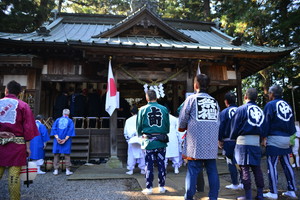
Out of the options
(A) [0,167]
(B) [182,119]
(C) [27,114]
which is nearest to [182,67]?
(B) [182,119]

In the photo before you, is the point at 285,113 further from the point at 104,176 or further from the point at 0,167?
the point at 0,167

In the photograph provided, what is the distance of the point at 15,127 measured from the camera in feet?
11.5

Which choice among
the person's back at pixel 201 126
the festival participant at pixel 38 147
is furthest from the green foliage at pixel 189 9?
the person's back at pixel 201 126

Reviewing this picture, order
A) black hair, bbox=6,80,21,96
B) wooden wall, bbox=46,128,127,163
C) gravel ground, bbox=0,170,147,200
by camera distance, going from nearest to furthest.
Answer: black hair, bbox=6,80,21,96, gravel ground, bbox=0,170,147,200, wooden wall, bbox=46,128,127,163

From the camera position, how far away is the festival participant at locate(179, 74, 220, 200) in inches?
132

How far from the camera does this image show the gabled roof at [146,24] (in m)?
8.61

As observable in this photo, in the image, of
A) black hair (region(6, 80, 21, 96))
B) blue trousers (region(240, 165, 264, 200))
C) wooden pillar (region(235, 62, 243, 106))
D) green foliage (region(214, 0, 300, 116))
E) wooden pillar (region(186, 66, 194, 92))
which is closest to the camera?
blue trousers (region(240, 165, 264, 200))

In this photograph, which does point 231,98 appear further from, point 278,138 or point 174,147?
point 174,147

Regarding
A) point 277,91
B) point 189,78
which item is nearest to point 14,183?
point 277,91

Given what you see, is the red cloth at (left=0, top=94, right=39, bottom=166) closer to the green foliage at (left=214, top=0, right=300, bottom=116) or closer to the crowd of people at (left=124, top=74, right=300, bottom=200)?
the crowd of people at (left=124, top=74, right=300, bottom=200)

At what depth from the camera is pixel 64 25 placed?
1186 centimetres

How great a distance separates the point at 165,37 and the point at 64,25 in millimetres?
5942

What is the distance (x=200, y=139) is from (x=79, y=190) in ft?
9.50

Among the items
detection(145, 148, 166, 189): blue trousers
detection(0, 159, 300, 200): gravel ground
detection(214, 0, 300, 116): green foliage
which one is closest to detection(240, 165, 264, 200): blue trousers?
detection(0, 159, 300, 200): gravel ground
